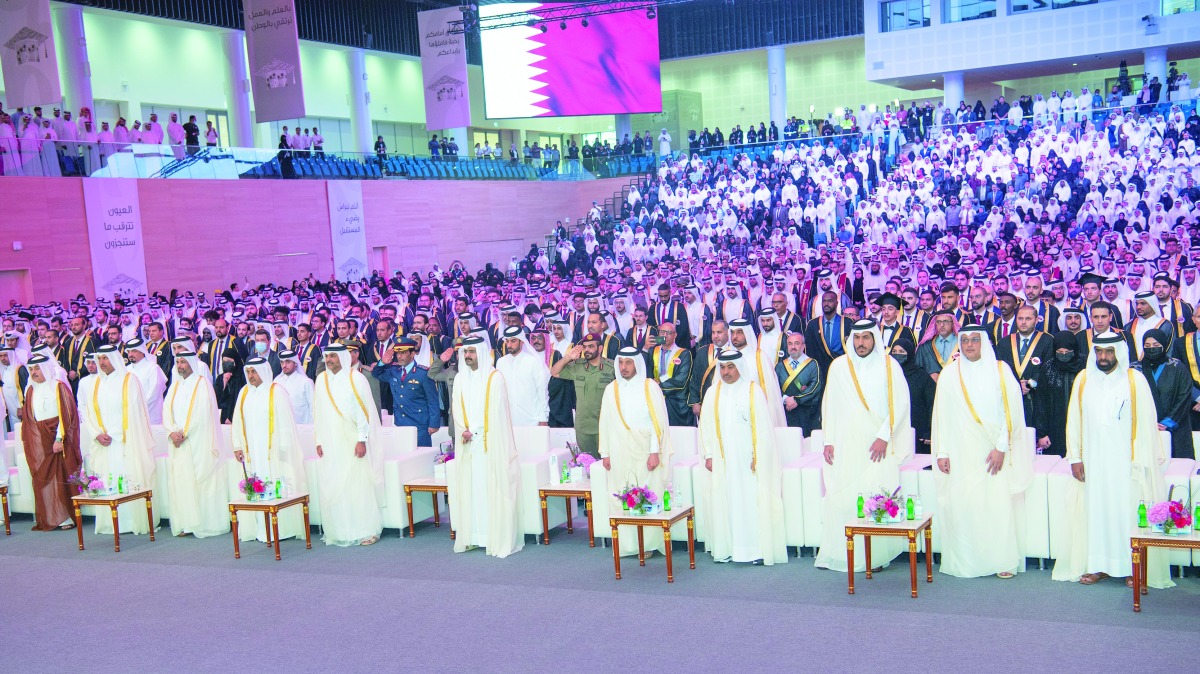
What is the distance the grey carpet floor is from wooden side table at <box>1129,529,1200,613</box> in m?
0.15

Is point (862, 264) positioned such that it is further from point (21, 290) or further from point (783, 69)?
point (783, 69)

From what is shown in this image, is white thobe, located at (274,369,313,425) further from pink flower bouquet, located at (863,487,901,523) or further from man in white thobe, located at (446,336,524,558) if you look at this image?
pink flower bouquet, located at (863,487,901,523)

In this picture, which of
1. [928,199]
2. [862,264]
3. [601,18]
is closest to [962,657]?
[862,264]

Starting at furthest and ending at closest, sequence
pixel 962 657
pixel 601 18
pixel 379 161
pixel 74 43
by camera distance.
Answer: pixel 601 18, pixel 379 161, pixel 74 43, pixel 962 657

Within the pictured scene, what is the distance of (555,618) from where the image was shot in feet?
22.2

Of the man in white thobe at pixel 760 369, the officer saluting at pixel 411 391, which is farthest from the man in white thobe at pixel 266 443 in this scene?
the man in white thobe at pixel 760 369

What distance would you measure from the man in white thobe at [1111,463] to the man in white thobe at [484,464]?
382 centimetres

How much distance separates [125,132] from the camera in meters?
21.3

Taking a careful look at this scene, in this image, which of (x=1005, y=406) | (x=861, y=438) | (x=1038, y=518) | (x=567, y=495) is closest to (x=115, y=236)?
(x=567, y=495)

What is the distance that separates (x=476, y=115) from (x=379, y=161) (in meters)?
14.2

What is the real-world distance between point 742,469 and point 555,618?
5.59ft

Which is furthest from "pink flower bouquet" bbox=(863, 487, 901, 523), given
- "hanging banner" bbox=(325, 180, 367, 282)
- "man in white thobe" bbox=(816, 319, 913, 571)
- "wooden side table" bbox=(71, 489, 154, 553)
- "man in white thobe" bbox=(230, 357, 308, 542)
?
"hanging banner" bbox=(325, 180, 367, 282)

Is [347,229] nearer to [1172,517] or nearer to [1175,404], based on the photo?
[1175,404]

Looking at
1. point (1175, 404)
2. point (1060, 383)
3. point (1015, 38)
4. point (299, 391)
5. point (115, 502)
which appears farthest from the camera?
point (1015, 38)
